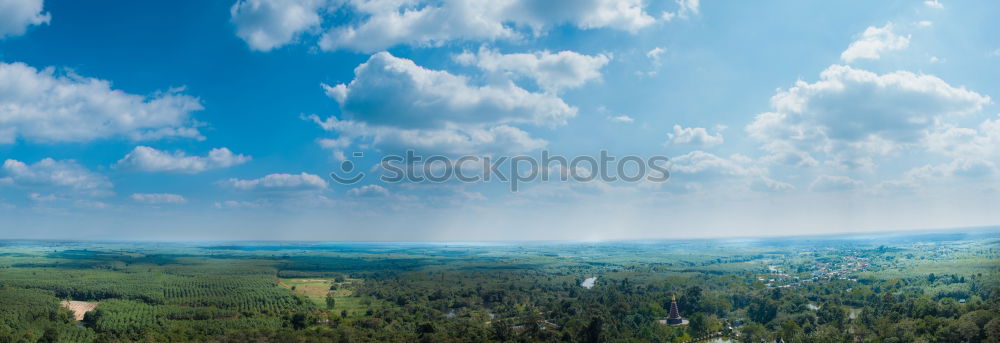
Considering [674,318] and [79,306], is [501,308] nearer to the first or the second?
[674,318]

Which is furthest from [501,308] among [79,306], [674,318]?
[79,306]

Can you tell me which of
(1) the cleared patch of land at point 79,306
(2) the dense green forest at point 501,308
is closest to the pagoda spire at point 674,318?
(2) the dense green forest at point 501,308

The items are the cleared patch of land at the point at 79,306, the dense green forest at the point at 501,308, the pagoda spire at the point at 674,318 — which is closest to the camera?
the dense green forest at the point at 501,308

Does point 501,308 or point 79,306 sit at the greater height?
point 79,306

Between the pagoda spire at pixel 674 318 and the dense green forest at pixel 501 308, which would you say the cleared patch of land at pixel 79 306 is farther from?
the pagoda spire at pixel 674 318

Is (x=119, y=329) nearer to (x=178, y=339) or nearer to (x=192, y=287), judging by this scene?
(x=178, y=339)

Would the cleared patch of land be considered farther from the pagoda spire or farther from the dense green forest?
the pagoda spire

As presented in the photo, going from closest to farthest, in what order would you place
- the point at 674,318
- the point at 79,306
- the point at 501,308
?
1. the point at 674,318
2. the point at 79,306
3. the point at 501,308

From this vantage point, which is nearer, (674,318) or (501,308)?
(674,318)
